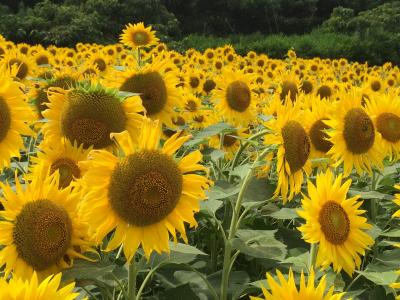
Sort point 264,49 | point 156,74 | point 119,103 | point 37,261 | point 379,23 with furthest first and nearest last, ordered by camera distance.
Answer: point 379,23 < point 264,49 < point 156,74 < point 119,103 < point 37,261

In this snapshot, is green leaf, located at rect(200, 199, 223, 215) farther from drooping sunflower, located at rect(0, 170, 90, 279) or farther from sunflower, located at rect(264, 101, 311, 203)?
drooping sunflower, located at rect(0, 170, 90, 279)

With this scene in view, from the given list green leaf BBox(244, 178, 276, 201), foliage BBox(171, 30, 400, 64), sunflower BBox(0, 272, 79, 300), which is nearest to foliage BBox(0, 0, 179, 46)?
foliage BBox(171, 30, 400, 64)

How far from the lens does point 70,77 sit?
2.95 meters

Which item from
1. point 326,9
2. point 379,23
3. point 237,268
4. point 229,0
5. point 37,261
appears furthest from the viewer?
point 326,9

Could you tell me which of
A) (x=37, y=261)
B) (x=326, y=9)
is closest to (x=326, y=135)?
(x=37, y=261)

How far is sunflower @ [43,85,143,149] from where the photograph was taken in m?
2.26

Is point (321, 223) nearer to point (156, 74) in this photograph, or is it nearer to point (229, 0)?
point (156, 74)

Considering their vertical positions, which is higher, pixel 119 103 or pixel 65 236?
pixel 119 103

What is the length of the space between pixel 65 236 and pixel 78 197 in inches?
5.7

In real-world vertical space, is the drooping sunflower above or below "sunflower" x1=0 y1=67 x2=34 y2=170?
below

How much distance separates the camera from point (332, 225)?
2443 mm

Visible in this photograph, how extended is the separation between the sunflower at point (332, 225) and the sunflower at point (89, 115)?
0.72 m

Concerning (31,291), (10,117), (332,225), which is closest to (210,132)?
(332,225)

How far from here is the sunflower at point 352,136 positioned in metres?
3.16
